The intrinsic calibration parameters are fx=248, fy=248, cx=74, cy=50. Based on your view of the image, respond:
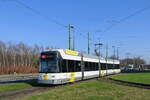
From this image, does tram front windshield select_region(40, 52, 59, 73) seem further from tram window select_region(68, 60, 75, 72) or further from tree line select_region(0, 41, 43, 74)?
tree line select_region(0, 41, 43, 74)

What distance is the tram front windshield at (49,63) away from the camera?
2214 cm

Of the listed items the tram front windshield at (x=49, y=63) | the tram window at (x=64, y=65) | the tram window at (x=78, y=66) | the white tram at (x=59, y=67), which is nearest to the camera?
the white tram at (x=59, y=67)

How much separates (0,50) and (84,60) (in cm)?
8134

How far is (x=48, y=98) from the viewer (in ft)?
45.6

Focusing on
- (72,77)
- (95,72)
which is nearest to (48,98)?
(72,77)

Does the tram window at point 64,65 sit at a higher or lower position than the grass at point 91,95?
higher

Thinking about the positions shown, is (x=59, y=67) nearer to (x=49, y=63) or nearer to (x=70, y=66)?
(x=49, y=63)

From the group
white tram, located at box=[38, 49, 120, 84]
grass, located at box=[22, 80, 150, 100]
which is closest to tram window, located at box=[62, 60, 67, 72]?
white tram, located at box=[38, 49, 120, 84]

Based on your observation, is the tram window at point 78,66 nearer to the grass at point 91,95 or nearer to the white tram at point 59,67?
the white tram at point 59,67

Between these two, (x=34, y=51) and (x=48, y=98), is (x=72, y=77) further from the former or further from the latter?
(x=34, y=51)

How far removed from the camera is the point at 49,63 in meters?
22.4

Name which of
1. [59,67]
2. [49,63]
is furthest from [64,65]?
[49,63]

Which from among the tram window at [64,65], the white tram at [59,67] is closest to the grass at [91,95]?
the white tram at [59,67]

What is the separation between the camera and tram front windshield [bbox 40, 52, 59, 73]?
2214 cm
